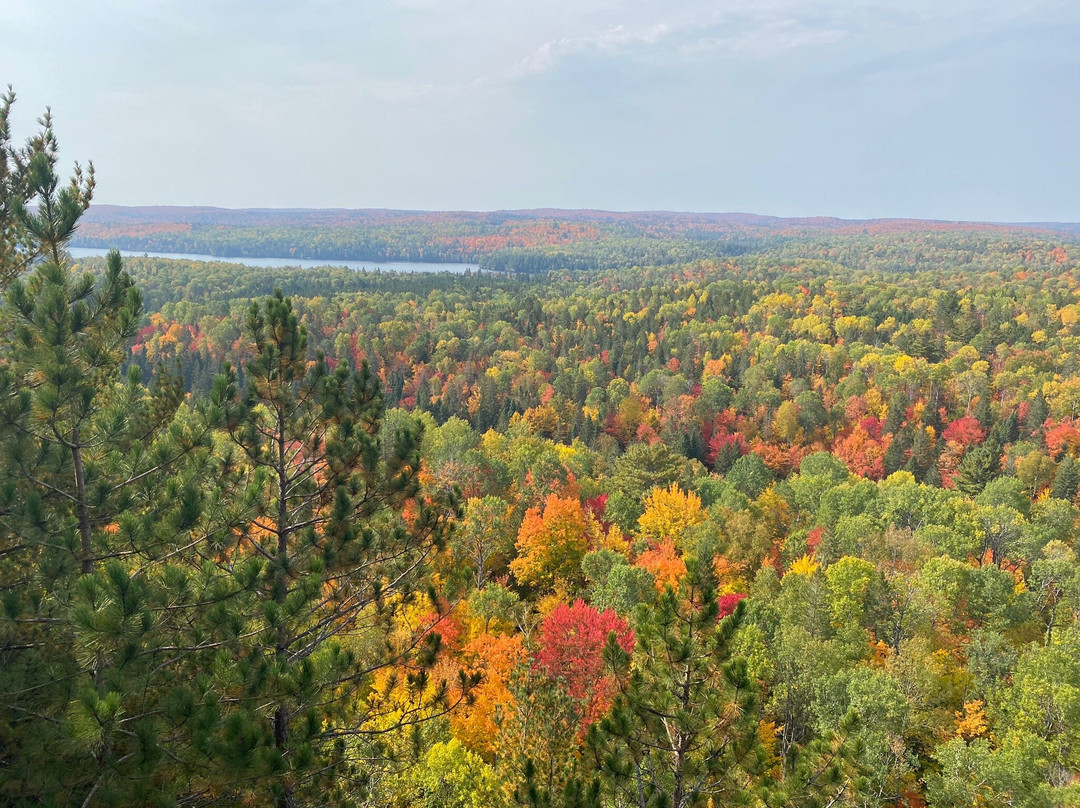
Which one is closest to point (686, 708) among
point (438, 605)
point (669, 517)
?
point (438, 605)

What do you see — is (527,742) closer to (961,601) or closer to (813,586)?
(813,586)

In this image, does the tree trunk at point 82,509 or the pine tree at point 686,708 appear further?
the pine tree at point 686,708

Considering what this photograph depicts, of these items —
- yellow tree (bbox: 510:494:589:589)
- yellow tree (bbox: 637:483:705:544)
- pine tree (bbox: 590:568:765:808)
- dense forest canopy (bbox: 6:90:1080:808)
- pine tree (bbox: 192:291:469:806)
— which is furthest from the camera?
yellow tree (bbox: 637:483:705:544)

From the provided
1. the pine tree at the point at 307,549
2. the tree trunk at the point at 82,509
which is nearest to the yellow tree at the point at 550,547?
the pine tree at the point at 307,549

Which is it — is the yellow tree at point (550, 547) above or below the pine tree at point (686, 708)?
below

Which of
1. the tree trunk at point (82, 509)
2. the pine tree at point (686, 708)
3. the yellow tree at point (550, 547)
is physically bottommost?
the yellow tree at point (550, 547)

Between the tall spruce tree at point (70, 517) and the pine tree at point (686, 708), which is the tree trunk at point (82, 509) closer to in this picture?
the tall spruce tree at point (70, 517)

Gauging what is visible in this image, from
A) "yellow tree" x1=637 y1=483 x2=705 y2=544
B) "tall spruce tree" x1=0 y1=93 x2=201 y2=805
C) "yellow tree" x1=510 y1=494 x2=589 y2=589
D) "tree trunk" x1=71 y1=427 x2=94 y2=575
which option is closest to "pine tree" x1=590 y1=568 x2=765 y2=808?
"tall spruce tree" x1=0 y1=93 x2=201 y2=805

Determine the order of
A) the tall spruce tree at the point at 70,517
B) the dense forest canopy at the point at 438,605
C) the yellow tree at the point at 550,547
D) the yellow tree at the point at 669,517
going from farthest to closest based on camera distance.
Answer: the yellow tree at the point at 669,517
the yellow tree at the point at 550,547
the dense forest canopy at the point at 438,605
the tall spruce tree at the point at 70,517

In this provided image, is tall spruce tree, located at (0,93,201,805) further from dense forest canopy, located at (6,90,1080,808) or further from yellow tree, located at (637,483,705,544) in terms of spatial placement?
yellow tree, located at (637,483,705,544)

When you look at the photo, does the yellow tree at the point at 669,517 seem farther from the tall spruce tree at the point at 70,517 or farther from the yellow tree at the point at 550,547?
the tall spruce tree at the point at 70,517

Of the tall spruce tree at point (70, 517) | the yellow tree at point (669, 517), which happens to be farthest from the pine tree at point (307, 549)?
the yellow tree at point (669, 517)

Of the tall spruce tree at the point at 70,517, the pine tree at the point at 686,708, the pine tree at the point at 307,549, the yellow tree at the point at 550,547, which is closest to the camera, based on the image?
the tall spruce tree at the point at 70,517
